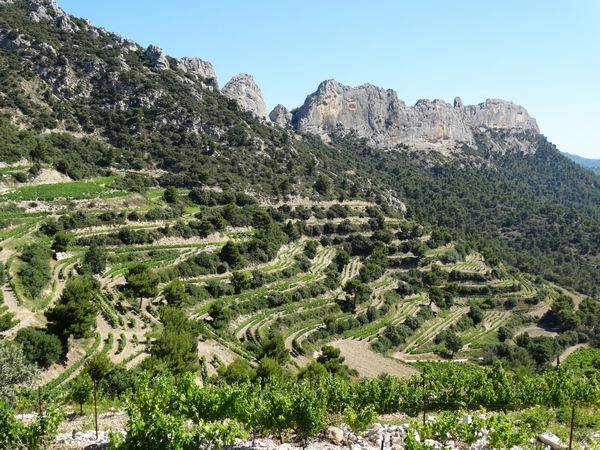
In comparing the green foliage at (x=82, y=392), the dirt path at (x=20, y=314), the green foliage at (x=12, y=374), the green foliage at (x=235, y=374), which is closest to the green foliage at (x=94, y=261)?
the dirt path at (x=20, y=314)

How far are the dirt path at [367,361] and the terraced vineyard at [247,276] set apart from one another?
1.05 metres

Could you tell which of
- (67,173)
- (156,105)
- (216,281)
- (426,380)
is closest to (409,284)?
(216,281)

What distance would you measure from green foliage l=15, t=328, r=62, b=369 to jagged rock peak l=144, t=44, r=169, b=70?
12937 cm

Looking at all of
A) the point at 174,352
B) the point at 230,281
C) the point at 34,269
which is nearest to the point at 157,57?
the point at 230,281

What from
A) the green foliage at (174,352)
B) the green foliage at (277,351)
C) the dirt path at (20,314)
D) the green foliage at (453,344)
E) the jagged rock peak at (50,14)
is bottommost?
the green foliage at (453,344)

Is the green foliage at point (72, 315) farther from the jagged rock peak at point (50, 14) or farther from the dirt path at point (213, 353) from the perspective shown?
the jagged rock peak at point (50, 14)

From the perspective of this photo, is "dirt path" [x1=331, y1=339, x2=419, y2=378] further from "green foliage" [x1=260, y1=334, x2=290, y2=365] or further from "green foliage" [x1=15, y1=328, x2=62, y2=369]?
"green foliage" [x1=15, y1=328, x2=62, y2=369]

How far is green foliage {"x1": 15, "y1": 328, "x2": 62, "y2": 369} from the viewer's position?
132 ft

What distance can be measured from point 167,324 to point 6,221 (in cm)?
3026

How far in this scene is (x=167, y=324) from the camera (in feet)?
176

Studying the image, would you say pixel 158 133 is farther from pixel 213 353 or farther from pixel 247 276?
pixel 213 353

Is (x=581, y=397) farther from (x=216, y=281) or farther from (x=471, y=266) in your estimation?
(x=471, y=266)

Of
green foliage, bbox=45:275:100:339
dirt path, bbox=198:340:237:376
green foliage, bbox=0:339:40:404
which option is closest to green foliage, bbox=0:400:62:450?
green foliage, bbox=0:339:40:404

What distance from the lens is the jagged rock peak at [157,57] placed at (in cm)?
15552
